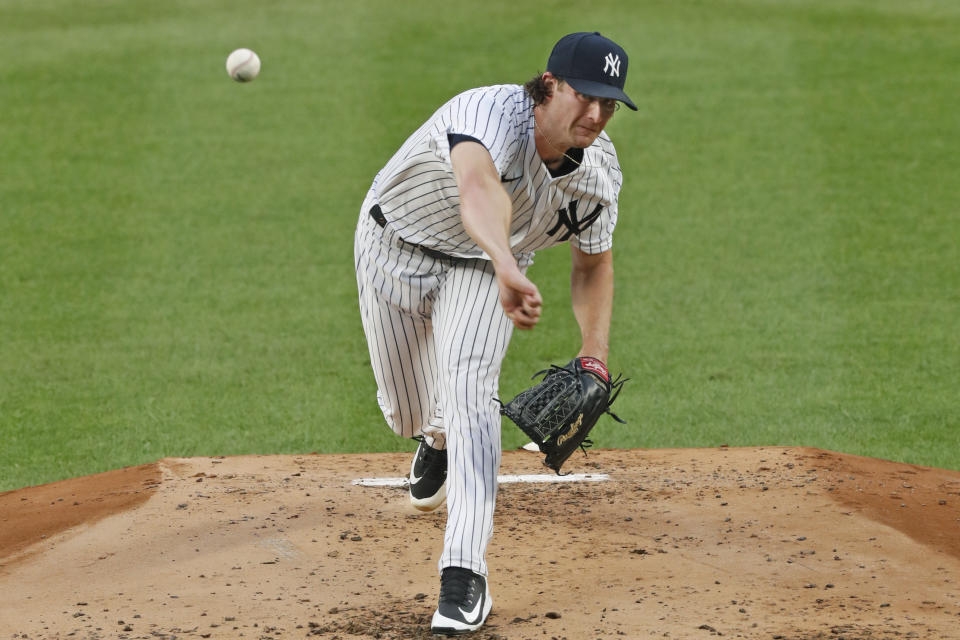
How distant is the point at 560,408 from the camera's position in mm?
4172

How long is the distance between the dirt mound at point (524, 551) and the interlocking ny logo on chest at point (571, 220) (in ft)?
4.07

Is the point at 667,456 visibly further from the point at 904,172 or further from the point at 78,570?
the point at 904,172

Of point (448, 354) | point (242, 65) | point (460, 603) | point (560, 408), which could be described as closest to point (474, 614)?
point (460, 603)

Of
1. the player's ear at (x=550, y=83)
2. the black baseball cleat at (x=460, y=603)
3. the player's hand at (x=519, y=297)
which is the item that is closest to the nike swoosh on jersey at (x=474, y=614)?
the black baseball cleat at (x=460, y=603)

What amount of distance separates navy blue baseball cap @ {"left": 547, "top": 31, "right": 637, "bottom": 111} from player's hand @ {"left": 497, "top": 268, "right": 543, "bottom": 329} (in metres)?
0.71

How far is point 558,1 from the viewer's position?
1670 cm

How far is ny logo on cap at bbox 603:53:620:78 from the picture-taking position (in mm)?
3979

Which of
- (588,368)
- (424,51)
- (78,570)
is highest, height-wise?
(424,51)

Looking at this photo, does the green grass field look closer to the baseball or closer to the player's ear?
the baseball

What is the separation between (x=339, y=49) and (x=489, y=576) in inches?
453

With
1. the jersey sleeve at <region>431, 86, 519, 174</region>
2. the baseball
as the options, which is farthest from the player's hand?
the baseball

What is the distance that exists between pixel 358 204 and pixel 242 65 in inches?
67.3

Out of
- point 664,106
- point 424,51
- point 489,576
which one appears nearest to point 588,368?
point 489,576

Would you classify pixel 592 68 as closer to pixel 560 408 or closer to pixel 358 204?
pixel 560 408
